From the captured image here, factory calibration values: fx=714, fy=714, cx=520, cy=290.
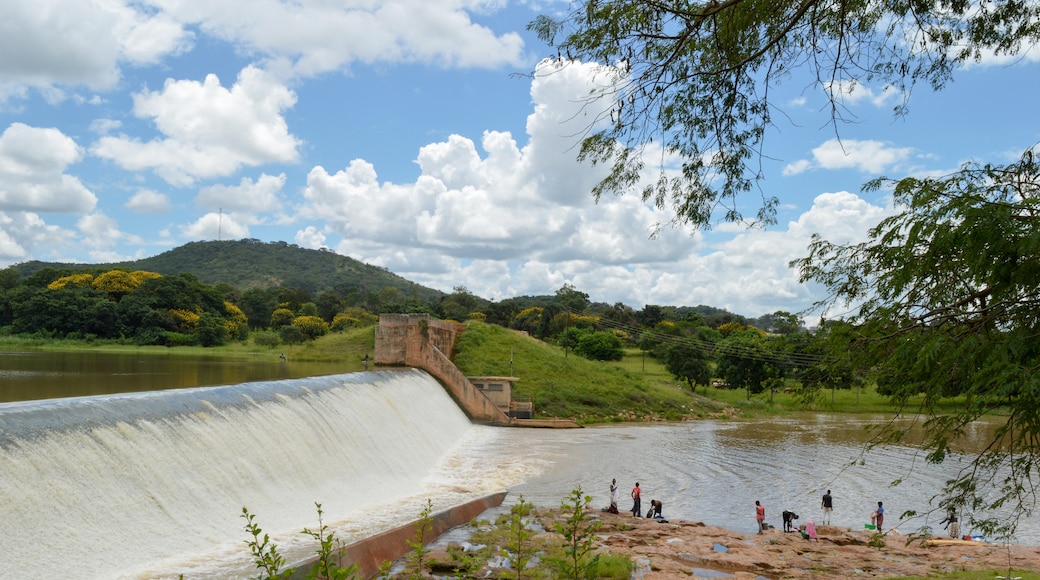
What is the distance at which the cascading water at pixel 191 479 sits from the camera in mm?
7574

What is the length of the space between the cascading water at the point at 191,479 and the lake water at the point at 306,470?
0.08 feet

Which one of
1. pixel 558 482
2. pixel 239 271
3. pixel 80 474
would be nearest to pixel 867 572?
pixel 558 482

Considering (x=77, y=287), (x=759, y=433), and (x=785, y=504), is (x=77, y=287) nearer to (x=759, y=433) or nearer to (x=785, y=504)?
(x=759, y=433)

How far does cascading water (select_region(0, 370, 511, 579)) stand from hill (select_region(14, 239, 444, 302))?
9660cm

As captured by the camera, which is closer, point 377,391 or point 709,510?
point 709,510

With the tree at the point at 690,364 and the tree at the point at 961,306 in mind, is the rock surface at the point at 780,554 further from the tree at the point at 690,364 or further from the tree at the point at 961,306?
the tree at the point at 690,364

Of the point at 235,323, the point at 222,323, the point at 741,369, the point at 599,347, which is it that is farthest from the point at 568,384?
the point at 235,323

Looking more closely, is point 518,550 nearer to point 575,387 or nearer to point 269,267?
point 575,387

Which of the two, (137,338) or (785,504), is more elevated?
(137,338)

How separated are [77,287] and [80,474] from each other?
1923 inches

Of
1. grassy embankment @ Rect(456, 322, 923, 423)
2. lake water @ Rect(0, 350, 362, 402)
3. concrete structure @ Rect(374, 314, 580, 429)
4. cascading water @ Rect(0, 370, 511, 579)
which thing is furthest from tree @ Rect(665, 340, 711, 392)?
cascading water @ Rect(0, 370, 511, 579)

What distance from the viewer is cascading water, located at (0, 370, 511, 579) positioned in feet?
24.8

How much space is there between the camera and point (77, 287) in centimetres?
4984

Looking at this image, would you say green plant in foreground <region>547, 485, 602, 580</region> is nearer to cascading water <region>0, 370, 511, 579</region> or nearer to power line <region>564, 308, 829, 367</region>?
cascading water <region>0, 370, 511, 579</region>
